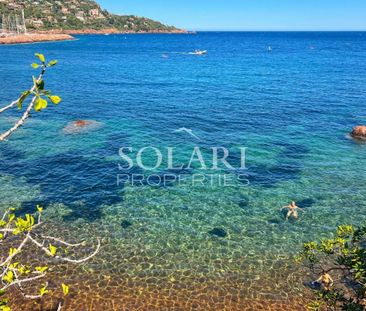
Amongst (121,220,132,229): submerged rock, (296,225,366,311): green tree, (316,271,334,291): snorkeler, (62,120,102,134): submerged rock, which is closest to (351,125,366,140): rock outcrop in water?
(296,225,366,311): green tree

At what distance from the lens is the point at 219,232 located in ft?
82.5

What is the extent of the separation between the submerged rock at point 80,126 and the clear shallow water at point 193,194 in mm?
1244

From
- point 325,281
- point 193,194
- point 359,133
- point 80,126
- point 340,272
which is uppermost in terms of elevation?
point 325,281

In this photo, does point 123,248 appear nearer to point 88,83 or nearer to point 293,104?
point 293,104

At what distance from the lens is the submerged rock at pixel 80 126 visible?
45.6 m

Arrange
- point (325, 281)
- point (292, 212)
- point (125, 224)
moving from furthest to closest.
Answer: point (292, 212) → point (125, 224) → point (325, 281)

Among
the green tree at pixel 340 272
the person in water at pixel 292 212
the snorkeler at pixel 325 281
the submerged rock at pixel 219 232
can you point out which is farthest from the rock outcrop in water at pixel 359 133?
the snorkeler at pixel 325 281

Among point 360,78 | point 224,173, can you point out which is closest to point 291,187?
point 224,173

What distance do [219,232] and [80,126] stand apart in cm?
2941

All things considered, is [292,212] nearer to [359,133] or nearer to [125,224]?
[125,224]

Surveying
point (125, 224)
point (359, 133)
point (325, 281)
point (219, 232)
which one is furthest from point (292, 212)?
point (359, 133)

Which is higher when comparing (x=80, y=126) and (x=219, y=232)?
(x=219, y=232)

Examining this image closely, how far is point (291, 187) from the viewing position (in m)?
31.5

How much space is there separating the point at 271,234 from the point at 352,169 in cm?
1554
